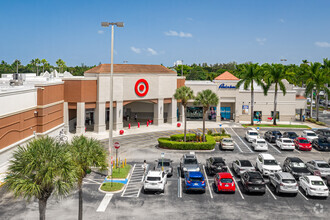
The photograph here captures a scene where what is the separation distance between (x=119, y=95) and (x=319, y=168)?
34084 mm

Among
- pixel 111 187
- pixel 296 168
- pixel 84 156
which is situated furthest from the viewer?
pixel 296 168

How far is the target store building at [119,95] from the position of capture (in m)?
49.4

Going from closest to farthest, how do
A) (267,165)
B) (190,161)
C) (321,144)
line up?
1. (267,165)
2. (190,161)
3. (321,144)

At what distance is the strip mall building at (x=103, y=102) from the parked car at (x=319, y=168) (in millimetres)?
30186

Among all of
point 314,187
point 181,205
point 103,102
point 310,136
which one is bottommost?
point 181,205

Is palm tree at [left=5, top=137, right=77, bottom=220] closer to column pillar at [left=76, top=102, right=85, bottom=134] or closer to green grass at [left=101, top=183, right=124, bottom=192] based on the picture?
green grass at [left=101, top=183, right=124, bottom=192]

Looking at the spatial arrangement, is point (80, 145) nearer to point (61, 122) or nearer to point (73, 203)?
point (73, 203)

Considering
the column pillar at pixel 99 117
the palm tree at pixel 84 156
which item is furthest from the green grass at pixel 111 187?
the column pillar at pixel 99 117

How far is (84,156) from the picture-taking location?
763 inches

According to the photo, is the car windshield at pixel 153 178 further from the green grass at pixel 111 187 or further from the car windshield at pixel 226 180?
the car windshield at pixel 226 180

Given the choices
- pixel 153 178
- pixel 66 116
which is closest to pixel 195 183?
pixel 153 178

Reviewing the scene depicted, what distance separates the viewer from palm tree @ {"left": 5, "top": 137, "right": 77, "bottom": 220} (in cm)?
1548

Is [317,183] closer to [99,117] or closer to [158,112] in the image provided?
[99,117]

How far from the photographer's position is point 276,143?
142 ft
